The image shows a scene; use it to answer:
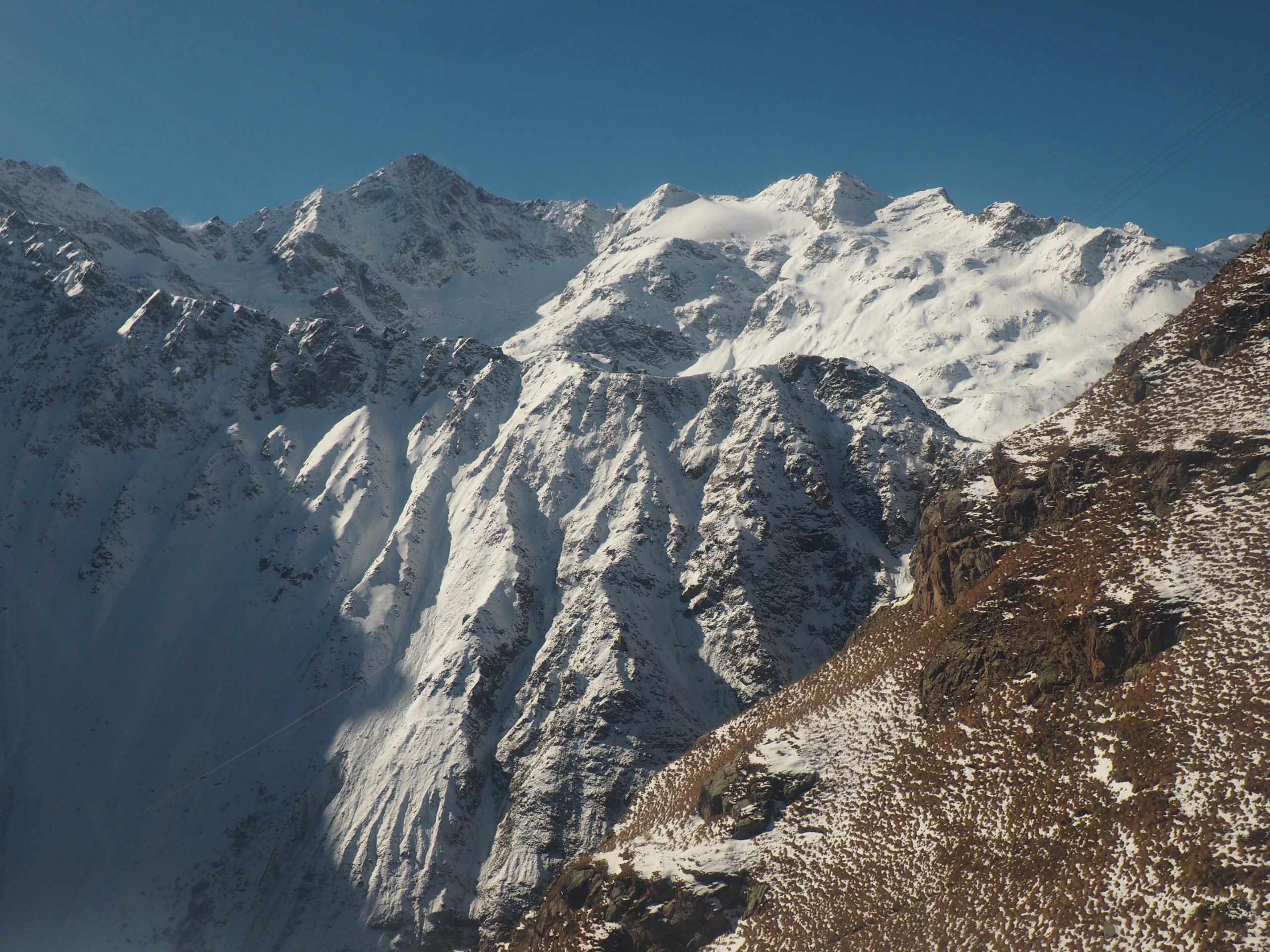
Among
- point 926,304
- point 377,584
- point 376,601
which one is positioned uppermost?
point 926,304

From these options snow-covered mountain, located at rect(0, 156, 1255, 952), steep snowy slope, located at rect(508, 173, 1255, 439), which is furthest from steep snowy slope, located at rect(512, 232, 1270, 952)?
steep snowy slope, located at rect(508, 173, 1255, 439)

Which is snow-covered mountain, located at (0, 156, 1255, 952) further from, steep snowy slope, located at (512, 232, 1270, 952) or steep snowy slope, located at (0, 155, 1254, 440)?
steep snowy slope, located at (512, 232, 1270, 952)

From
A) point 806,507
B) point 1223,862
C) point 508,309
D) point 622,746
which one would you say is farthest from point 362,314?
point 1223,862

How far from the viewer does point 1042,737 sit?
29375 mm

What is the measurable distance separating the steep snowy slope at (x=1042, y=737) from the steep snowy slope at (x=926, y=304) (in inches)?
3032

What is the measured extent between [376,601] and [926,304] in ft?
353

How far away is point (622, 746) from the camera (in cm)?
7362

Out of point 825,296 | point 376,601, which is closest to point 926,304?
point 825,296

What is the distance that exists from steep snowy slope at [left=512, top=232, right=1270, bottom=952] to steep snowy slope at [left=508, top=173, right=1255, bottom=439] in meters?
77.0

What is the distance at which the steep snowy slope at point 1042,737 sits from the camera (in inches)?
967

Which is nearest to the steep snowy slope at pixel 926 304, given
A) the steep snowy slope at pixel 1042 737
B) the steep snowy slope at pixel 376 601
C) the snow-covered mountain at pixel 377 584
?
the snow-covered mountain at pixel 377 584

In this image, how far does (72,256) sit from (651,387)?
101328 mm

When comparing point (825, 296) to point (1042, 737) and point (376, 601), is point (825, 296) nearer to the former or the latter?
point (376, 601)

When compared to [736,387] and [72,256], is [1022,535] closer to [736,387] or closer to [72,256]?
[736,387]
